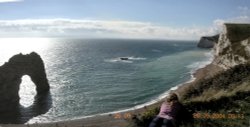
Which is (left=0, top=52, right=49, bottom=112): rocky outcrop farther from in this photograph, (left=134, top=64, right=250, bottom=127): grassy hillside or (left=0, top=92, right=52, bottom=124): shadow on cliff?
(left=134, top=64, right=250, bottom=127): grassy hillside

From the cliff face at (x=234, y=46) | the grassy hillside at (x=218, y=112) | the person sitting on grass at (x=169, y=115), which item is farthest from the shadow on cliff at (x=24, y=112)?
the cliff face at (x=234, y=46)

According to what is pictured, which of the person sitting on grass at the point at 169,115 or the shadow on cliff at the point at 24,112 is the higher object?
the person sitting on grass at the point at 169,115

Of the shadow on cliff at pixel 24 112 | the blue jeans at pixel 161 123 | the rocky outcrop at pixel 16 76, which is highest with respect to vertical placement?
the blue jeans at pixel 161 123

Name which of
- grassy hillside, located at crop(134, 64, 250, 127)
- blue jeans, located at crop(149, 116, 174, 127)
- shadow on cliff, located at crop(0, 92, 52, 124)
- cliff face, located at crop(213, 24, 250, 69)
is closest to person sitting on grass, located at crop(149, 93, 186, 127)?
blue jeans, located at crop(149, 116, 174, 127)

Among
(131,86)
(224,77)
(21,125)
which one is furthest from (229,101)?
(131,86)

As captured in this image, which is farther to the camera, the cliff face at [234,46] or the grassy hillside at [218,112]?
the cliff face at [234,46]

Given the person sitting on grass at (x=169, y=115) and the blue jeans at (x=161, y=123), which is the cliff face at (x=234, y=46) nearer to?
the person sitting on grass at (x=169, y=115)
